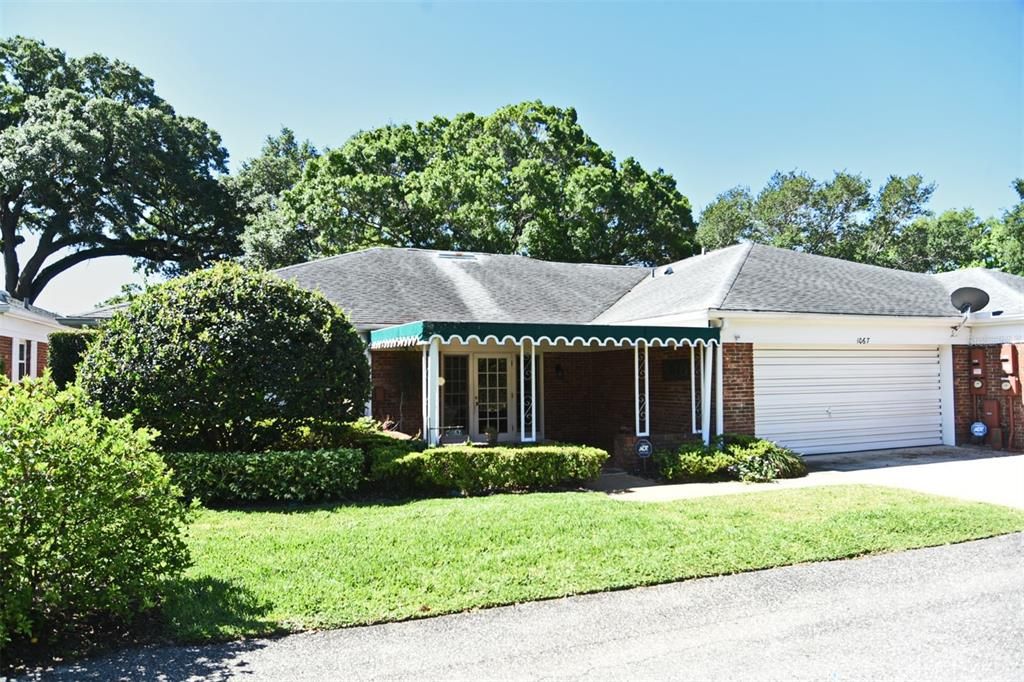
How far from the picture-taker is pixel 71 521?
5.00 m

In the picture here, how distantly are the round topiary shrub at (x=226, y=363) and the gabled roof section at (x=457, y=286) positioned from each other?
3918mm

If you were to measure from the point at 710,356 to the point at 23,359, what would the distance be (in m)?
17.0

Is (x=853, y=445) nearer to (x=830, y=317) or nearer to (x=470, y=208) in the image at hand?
(x=830, y=317)

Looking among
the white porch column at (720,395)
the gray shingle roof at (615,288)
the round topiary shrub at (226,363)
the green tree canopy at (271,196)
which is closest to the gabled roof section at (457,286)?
the gray shingle roof at (615,288)

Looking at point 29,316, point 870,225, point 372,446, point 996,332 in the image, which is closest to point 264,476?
point 372,446

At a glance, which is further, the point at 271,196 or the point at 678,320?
the point at 271,196

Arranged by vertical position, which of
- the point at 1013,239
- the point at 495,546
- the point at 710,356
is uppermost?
the point at 1013,239

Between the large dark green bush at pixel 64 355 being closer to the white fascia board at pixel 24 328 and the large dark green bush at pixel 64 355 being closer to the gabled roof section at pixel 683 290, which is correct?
the white fascia board at pixel 24 328

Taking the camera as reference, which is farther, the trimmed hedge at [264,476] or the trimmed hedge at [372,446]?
the trimmed hedge at [372,446]

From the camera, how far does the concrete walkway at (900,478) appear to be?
1030 centimetres

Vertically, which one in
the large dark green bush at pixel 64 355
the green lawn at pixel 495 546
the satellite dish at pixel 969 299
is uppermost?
the satellite dish at pixel 969 299

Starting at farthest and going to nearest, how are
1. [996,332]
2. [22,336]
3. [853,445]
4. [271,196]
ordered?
[271,196]
[22,336]
[996,332]
[853,445]

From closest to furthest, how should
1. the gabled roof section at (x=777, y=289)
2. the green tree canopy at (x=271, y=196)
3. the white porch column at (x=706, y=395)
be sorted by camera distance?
the white porch column at (x=706, y=395)
the gabled roof section at (x=777, y=289)
the green tree canopy at (x=271, y=196)

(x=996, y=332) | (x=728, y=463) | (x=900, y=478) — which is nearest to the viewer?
(x=900, y=478)
